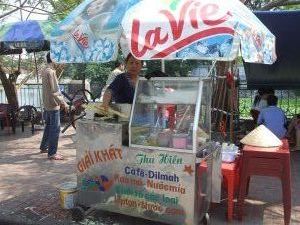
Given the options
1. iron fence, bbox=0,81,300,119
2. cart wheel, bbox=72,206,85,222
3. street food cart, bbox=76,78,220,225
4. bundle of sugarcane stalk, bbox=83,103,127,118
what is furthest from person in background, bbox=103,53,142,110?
iron fence, bbox=0,81,300,119

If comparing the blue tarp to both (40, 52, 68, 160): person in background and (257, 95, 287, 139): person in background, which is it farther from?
(40, 52, 68, 160): person in background

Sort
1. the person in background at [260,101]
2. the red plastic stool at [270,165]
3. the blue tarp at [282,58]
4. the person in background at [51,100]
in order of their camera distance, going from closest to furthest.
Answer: the red plastic stool at [270,165] < the person in background at [51,100] < the blue tarp at [282,58] < the person in background at [260,101]

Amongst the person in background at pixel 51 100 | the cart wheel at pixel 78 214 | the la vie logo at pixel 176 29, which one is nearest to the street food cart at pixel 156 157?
the cart wheel at pixel 78 214

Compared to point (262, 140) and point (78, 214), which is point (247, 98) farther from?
point (78, 214)

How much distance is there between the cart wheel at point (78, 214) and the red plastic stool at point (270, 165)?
5.72ft

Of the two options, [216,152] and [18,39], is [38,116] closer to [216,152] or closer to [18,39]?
[18,39]

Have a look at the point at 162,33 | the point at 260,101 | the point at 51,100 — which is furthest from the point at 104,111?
the point at 260,101

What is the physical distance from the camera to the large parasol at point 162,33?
3.78 meters

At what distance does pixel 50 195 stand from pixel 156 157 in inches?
79.1

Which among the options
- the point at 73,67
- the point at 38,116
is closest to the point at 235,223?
the point at 38,116

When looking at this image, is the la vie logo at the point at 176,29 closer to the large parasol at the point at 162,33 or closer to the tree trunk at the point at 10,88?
the large parasol at the point at 162,33

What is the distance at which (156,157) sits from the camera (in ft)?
14.5

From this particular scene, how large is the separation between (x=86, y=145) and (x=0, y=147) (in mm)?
5045

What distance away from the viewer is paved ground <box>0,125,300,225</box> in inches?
195
